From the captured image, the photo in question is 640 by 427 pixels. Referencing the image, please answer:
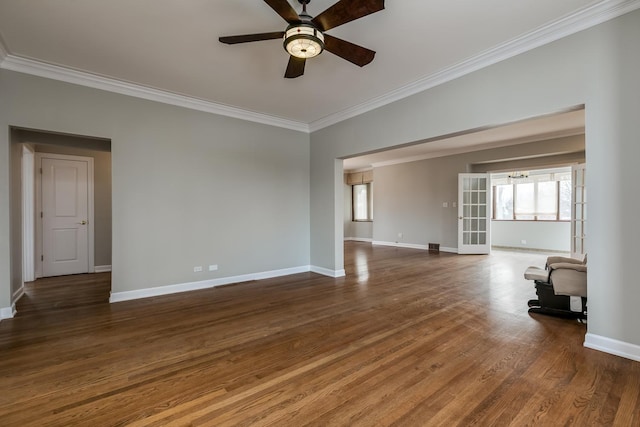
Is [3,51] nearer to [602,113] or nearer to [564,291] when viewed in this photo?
[602,113]

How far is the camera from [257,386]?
1.93m

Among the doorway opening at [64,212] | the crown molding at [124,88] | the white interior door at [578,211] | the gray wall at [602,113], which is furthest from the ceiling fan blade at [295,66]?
the white interior door at [578,211]

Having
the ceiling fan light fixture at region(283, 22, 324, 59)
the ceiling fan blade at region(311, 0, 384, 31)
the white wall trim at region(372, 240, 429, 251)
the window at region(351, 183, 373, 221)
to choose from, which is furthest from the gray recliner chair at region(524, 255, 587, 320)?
the window at region(351, 183, 373, 221)

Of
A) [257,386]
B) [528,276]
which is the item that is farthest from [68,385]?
[528,276]

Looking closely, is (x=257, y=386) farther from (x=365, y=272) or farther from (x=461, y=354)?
(x=365, y=272)

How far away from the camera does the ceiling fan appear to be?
1936 mm

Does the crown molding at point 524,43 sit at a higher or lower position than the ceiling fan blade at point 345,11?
higher

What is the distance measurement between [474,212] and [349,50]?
6875 mm

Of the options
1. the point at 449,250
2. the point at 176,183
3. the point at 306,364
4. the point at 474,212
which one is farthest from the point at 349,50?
the point at 449,250

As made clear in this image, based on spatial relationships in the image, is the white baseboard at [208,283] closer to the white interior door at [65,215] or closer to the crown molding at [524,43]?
the white interior door at [65,215]

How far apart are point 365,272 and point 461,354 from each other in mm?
3174

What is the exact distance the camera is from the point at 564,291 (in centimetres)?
309

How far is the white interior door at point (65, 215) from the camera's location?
17.0ft

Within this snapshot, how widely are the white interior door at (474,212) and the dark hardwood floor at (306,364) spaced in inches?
160
